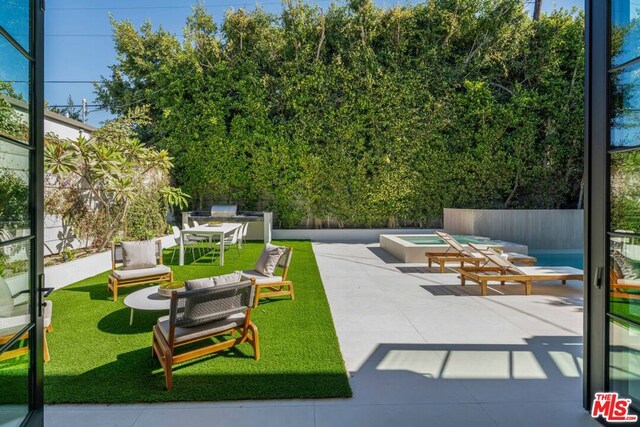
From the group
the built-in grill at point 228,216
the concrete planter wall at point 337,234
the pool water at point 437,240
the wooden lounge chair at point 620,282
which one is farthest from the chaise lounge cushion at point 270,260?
the concrete planter wall at point 337,234

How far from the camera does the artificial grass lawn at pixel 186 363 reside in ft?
8.67

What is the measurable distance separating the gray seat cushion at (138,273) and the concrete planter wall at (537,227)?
9003 mm

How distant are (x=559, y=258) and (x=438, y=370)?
27.7ft

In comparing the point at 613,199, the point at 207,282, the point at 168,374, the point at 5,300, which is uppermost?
the point at 613,199

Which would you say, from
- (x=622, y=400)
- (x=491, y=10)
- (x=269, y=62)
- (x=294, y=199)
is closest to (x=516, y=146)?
(x=491, y=10)

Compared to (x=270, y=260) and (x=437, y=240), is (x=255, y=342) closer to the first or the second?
(x=270, y=260)

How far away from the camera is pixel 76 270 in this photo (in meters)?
6.19

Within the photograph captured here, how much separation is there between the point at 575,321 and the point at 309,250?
6.72 m

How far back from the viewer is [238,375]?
289 centimetres

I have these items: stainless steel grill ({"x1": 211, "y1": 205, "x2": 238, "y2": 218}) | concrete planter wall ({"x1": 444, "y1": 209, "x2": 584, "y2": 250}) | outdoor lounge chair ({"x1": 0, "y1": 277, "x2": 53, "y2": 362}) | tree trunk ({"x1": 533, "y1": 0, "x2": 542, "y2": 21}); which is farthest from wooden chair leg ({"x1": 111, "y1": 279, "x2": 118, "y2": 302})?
tree trunk ({"x1": 533, "y1": 0, "x2": 542, "y2": 21})

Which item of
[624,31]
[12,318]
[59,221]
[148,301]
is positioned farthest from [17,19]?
[59,221]

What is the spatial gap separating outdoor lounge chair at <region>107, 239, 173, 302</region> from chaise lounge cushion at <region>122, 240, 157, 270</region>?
47 mm

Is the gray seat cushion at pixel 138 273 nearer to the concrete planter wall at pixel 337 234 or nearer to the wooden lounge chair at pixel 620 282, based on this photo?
the wooden lounge chair at pixel 620 282

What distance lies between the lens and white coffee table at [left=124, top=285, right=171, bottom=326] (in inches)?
144
